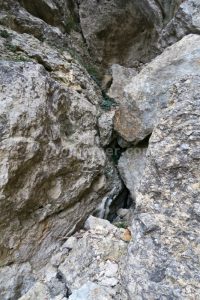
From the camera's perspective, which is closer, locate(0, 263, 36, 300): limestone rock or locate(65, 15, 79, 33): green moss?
locate(0, 263, 36, 300): limestone rock

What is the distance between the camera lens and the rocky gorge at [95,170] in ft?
9.99

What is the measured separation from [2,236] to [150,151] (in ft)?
7.70

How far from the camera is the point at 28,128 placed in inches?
171

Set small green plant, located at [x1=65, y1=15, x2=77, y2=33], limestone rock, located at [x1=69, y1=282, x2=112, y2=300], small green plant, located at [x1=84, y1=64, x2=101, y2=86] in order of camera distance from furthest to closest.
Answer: small green plant, located at [x1=65, y1=15, x2=77, y2=33], small green plant, located at [x1=84, y1=64, x2=101, y2=86], limestone rock, located at [x1=69, y1=282, x2=112, y2=300]

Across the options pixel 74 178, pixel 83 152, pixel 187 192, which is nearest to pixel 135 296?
pixel 187 192

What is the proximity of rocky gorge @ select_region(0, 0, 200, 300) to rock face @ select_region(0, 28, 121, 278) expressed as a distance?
17 mm

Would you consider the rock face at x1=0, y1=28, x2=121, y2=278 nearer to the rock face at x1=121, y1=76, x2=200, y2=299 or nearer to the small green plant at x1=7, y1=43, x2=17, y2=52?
the small green plant at x1=7, y1=43, x2=17, y2=52

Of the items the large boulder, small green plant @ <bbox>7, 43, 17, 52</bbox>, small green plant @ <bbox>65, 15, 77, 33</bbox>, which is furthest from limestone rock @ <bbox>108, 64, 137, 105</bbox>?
small green plant @ <bbox>7, 43, 17, 52</bbox>

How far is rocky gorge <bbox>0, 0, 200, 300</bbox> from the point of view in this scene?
3.04 m

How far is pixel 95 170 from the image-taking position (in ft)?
17.5

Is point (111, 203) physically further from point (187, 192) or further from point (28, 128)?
point (187, 192)

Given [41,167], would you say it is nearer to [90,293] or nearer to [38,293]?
[38,293]

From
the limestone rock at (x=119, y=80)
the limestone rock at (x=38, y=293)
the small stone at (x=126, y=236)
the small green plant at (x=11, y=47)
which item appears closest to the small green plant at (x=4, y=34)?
the small green plant at (x=11, y=47)

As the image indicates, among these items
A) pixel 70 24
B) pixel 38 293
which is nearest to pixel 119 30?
pixel 70 24
